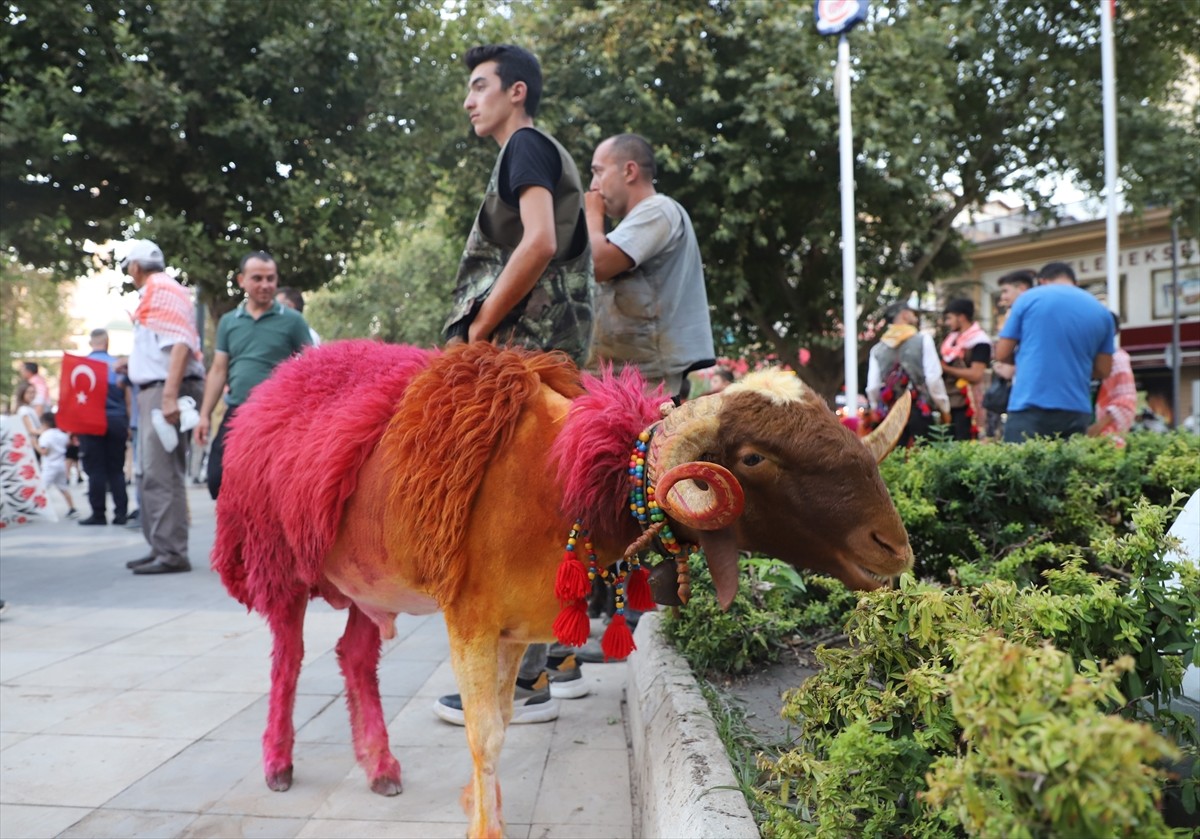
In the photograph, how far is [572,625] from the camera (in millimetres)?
2293

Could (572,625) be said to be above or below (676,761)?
above

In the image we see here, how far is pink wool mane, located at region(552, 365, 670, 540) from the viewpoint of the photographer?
2.22 m

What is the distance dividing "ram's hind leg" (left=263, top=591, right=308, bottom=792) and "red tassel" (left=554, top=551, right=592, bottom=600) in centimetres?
130

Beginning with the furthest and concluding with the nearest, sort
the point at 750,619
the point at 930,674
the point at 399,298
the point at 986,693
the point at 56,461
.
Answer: the point at 399,298 → the point at 56,461 → the point at 750,619 → the point at 930,674 → the point at 986,693

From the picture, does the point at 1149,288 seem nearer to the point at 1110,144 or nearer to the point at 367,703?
the point at 1110,144

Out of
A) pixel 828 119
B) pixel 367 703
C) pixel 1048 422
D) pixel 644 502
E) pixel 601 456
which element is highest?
pixel 828 119

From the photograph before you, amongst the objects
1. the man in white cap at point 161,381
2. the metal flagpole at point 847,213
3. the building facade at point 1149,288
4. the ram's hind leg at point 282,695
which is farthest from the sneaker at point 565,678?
the building facade at point 1149,288

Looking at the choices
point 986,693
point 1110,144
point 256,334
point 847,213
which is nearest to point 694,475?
point 986,693

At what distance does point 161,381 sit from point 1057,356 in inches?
248

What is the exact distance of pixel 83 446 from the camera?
10.2 metres

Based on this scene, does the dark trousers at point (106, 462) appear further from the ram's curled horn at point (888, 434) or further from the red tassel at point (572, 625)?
the ram's curled horn at point (888, 434)

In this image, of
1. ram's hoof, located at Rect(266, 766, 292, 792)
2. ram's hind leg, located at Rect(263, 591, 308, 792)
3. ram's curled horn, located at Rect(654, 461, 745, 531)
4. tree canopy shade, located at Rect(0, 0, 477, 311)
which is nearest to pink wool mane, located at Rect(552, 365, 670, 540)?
ram's curled horn, located at Rect(654, 461, 745, 531)

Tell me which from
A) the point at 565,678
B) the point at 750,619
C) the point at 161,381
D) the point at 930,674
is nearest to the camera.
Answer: the point at 930,674

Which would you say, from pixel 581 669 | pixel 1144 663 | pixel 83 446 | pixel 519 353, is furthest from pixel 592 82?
pixel 1144 663
